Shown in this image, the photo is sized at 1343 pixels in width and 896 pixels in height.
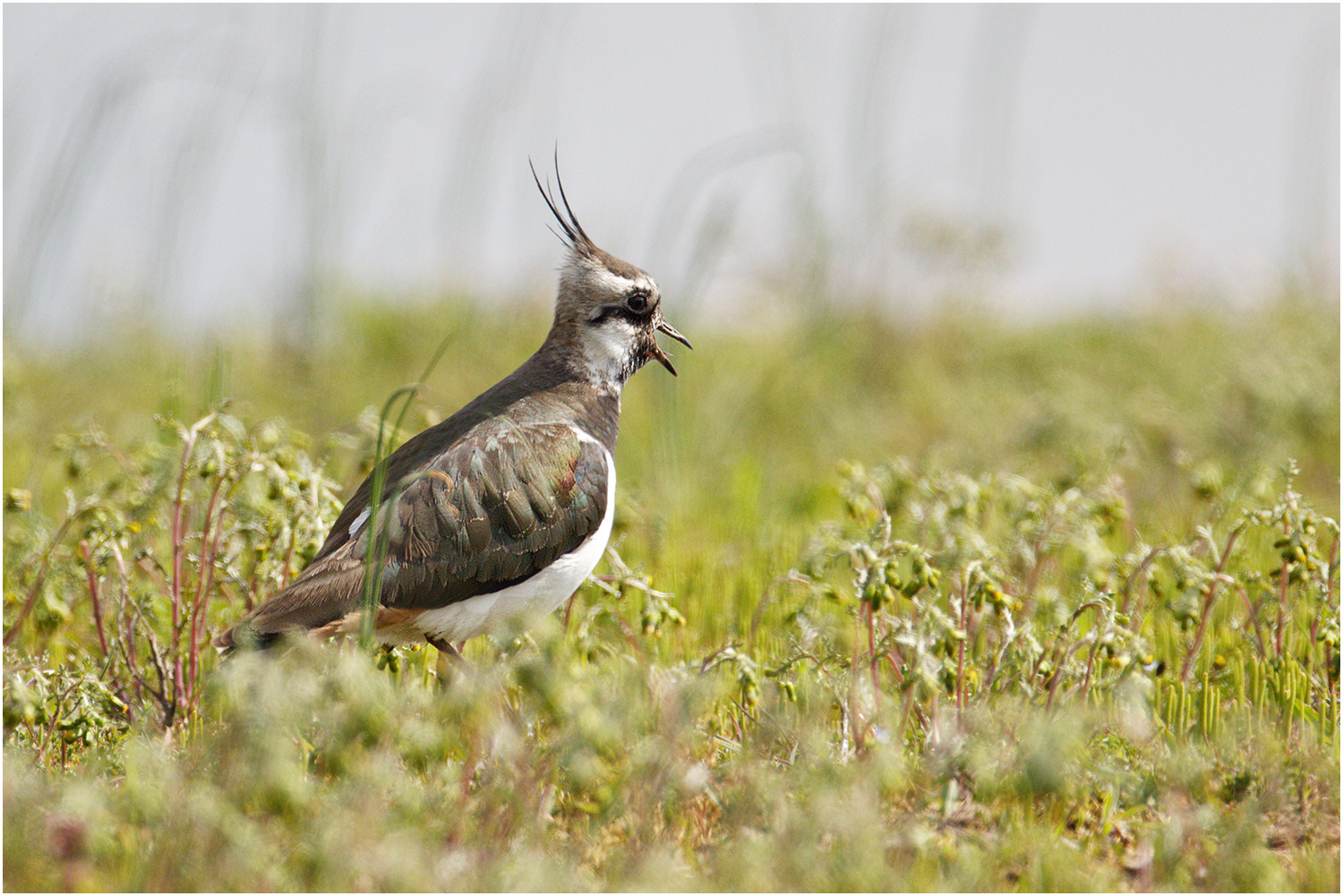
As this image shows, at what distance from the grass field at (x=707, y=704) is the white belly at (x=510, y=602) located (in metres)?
0.13

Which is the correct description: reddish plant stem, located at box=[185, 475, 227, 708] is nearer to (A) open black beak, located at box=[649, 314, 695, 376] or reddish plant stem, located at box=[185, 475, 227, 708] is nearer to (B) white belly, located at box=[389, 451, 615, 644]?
(B) white belly, located at box=[389, 451, 615, 644]

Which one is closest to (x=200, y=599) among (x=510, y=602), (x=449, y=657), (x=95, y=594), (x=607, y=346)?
(x=95, y=594)

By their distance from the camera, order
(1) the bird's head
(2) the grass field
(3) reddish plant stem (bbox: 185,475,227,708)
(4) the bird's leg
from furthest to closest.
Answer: (1) the bird's head < (4) the bird's leg < (3) reddish plant stem (bbox: 185,475,227,708) < (2) the grass field

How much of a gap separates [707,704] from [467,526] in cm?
97

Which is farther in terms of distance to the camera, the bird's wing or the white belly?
the white belly

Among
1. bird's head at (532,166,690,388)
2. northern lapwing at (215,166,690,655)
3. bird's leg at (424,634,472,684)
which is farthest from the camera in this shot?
bird's head at (532,166,690,388)

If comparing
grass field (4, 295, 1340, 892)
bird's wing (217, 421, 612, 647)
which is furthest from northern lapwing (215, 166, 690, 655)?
grass field (4, 295, 1340, 892)

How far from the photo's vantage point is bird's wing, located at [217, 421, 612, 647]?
3609 mm

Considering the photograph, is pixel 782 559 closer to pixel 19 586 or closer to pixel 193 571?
pixel 193 571

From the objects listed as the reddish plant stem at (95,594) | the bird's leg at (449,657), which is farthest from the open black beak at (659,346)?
the reddish plant stem at (95,594)

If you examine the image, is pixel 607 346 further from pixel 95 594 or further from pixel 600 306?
pixel 95 594

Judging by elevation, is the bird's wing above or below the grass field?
above

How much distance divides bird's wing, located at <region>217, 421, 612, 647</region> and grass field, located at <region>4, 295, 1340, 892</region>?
0.69 feet

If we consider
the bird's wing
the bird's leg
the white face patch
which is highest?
the white face patch
